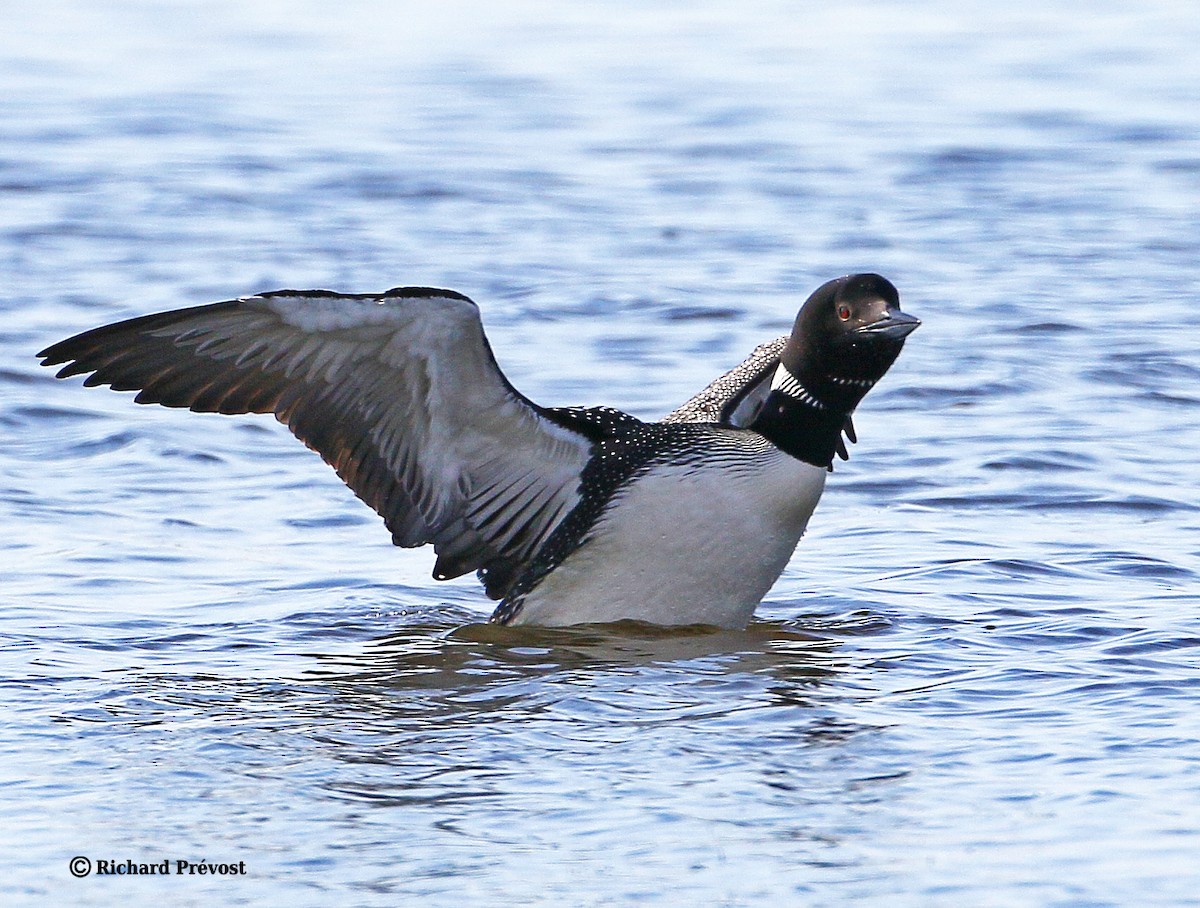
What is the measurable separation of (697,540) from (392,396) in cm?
101

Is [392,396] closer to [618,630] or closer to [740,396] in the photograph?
[618,630]

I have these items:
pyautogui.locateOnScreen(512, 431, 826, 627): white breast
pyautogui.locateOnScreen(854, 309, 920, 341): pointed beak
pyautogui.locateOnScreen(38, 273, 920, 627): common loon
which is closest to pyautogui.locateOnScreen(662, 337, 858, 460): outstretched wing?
pyautogui.locateOnScreen(38, 273, 920, 627): common loon

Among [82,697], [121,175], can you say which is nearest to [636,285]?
[121,175]

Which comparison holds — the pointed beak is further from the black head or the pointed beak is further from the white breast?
the white breast

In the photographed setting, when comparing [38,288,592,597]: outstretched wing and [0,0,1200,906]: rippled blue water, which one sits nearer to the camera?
[0,0,1200,906]: rippled blue water

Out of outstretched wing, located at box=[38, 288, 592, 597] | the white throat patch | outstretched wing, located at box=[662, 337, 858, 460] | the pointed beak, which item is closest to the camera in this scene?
outstretched wing, located at box=[38, 288, 592, 597]

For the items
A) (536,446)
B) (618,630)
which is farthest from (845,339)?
(618,630)

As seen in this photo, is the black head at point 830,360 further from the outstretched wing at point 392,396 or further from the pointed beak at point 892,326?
the outstretched wing at point 392,396

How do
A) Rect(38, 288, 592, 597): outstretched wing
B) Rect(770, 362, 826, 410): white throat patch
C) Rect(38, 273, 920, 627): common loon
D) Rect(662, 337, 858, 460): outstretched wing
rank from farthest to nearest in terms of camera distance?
Rect(662, 337, 858, 460): outstretched wing, Rect(770, 362, 826, 410): white throat patch, Rect(38, 273, 920, 627): common loon, Rect(38, 288, 592, 597): outstretched wing

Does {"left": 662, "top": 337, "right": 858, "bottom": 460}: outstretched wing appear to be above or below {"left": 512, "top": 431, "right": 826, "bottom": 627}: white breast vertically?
above

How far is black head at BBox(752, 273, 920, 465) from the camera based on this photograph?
6137 mm

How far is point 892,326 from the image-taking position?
6074 millimetres

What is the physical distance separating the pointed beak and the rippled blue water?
942mm

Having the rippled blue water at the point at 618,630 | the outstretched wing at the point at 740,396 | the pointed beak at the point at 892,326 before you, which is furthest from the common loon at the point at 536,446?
the outstretched wing at the point at 740,396
